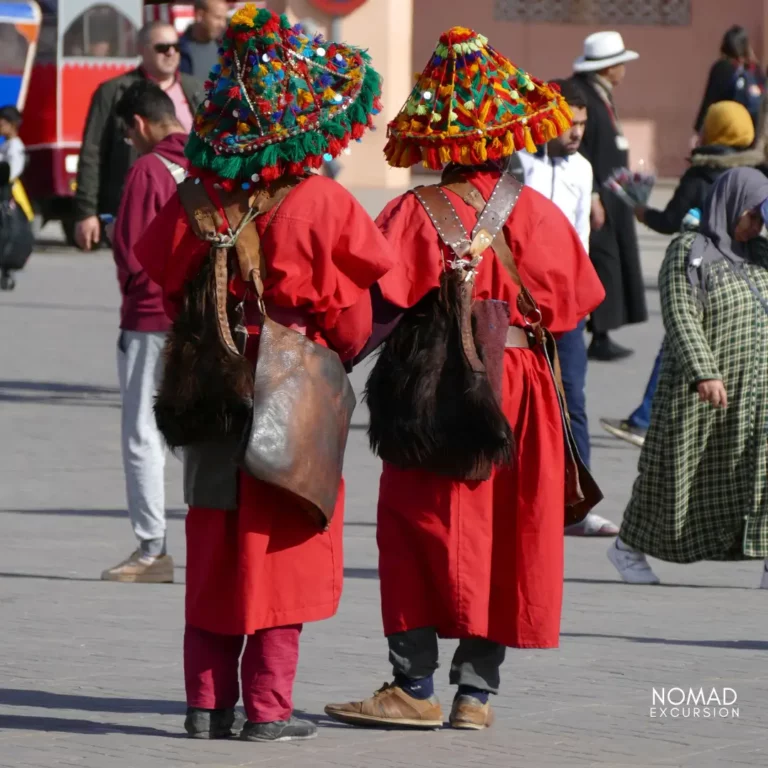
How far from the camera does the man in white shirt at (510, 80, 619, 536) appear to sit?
855 cm

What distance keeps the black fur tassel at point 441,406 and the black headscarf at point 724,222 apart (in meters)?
2.07

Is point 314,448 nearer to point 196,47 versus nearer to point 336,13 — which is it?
point 196,47

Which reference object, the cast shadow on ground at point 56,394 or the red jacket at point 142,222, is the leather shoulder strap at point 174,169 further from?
the cast shadow on ground at point 56,394

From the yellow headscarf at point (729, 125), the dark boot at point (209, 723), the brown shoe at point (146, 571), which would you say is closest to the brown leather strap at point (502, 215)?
the dark boot at point (209, 723)

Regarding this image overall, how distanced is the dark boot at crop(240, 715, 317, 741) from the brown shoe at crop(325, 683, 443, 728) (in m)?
0.18

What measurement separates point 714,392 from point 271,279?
7.95 ft

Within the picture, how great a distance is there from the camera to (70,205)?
20.6 meters

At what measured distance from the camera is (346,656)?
20.6ft

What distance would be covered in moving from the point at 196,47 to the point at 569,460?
6.58 m

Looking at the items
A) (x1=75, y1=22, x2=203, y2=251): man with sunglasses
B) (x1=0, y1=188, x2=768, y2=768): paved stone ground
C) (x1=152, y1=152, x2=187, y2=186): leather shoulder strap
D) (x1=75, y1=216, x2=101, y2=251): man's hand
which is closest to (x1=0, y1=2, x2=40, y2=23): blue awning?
(x1=75, y1=22, x2=203, y2=251): man with sunglasses

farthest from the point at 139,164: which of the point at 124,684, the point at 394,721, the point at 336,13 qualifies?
the point at 336,13

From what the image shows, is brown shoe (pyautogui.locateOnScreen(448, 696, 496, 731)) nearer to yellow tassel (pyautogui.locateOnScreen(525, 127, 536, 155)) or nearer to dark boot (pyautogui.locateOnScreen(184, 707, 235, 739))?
dark boot (pyautogui.locateOnScreen(184, 707, 235, 739))

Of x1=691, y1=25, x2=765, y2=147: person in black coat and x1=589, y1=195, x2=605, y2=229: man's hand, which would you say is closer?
x1=589, y1=195, x2=605, y2=229: man's hand

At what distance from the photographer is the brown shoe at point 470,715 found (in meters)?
5.39
